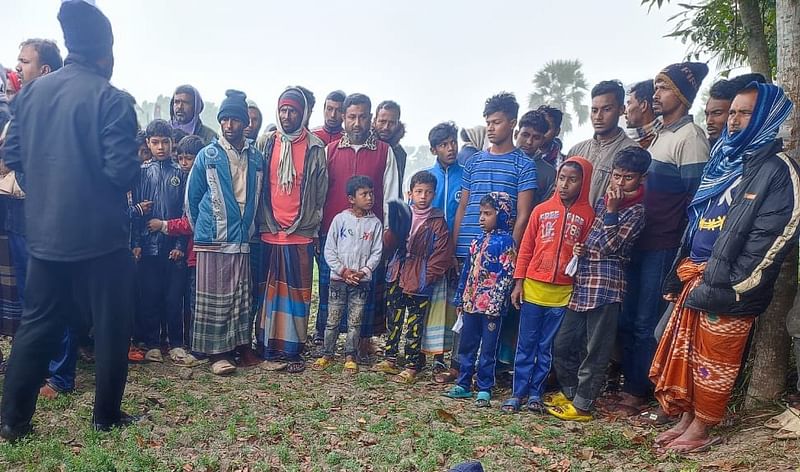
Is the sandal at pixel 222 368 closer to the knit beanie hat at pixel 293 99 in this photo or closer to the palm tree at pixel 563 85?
the knit beanie hat at pixel 293 99

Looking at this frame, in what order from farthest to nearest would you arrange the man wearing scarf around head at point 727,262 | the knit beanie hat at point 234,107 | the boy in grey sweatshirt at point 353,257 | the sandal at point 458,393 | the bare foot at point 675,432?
the boy in grey sweatshirt at point 353,257 → the knit beanie hat at point 234,107 → the sandal at point 458,393 → the bare foot at point 675,432 → the man wearing scarf around head at point 727,262

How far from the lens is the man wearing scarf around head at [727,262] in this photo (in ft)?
9.84

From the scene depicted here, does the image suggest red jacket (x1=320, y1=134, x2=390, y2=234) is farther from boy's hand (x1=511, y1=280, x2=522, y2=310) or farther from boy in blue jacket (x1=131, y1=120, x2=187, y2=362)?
boy's hand (x1=511, y1=280, x2=522, y2=310)

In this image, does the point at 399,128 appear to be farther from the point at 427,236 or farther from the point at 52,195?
the point at 52,195

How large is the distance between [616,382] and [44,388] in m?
4.36

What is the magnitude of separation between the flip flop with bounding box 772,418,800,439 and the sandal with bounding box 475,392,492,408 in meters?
1.80

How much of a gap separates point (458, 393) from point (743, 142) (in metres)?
2.61

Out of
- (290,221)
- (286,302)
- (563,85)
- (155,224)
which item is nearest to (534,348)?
(286,302)

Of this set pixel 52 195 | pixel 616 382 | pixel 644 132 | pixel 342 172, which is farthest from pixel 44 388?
pixel 644 132

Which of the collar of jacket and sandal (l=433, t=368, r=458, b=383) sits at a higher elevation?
the collar of jacket

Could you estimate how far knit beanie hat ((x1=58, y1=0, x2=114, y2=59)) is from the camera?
3.33 metres

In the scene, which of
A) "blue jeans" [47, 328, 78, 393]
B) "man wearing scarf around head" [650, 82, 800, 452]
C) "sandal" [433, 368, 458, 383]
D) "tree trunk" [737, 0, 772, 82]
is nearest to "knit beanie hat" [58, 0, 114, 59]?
"blue jeans" [47, 328, 78, 393]

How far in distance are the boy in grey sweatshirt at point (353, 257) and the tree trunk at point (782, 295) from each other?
2.94 m

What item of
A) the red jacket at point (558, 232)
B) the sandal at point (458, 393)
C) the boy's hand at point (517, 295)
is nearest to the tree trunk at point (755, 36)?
the red jacket at point (558, 232)
